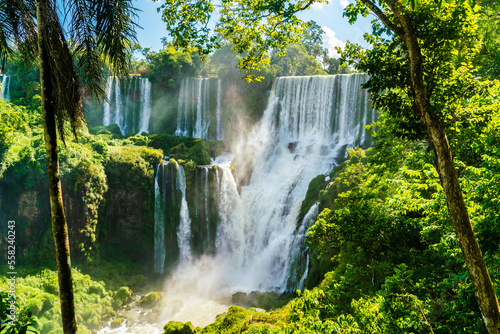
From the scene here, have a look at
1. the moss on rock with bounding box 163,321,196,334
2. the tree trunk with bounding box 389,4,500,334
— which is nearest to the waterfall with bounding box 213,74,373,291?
the moss on rock with bounding box 163,321,196,334

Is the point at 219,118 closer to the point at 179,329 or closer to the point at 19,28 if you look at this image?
the point at 179,329

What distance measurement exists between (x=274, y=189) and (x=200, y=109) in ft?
50.5

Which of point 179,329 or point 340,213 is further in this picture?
point 179,329

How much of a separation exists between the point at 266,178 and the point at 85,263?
15.3 meters

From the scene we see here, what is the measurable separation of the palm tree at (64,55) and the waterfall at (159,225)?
1865 cm

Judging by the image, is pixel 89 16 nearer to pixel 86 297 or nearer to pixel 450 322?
pixel 450 322

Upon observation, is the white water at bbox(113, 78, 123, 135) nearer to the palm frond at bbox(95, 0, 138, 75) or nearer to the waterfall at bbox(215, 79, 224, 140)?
the waterfall at bbox(215, 79, 224, 140)

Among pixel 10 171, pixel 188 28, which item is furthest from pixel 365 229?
pixel 10 171

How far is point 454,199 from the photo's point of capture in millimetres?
3541

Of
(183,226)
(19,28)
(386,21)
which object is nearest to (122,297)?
(183,226)

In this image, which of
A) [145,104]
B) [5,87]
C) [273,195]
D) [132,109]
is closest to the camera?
[273,195]

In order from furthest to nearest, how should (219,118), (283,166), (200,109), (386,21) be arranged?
1. (200,109)
2. (219,118)
3. (283,166)
4. (386,21)

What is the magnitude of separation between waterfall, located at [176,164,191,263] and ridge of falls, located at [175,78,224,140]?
11.7 metres

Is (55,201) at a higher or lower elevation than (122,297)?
higher
